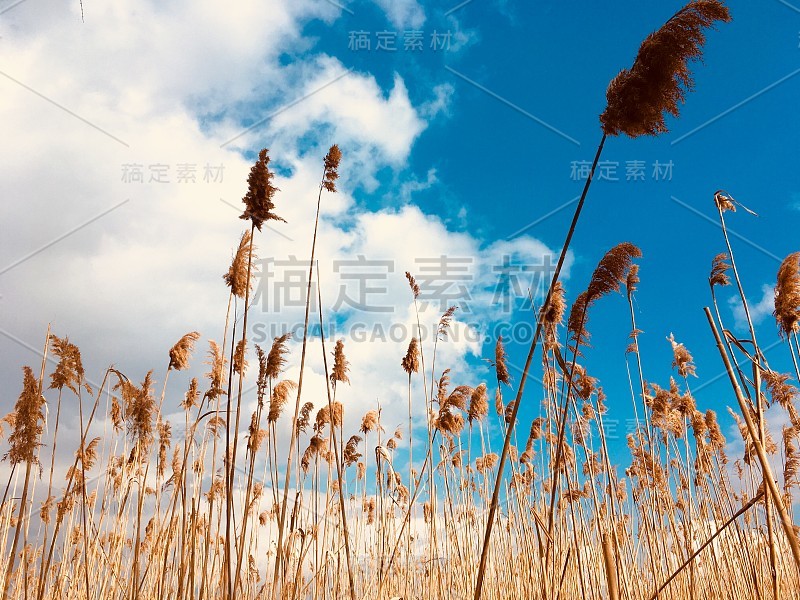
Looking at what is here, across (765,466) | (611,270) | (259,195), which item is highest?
(259,195)

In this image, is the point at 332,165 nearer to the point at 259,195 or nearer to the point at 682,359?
the point at 259,195

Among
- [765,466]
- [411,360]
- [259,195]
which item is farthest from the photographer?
[411,360]

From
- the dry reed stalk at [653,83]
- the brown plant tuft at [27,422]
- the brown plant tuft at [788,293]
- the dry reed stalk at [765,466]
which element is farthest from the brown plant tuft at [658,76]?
the brown plant tuft at [27,422]

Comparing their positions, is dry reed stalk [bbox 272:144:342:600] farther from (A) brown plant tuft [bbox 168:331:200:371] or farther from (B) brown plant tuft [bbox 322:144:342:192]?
(A) brown plant tuft [bbox 168:331:200:371]

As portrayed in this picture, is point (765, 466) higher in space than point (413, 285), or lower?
lower

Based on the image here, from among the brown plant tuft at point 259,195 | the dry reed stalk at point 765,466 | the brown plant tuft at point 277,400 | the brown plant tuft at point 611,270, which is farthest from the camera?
the brown plant tuft at point 277,400

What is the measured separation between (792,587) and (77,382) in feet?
27.7

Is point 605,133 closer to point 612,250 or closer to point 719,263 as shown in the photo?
point 612,250

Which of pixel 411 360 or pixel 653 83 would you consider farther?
pixel 411 360

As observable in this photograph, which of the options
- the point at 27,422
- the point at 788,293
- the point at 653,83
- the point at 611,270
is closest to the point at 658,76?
the point at 653,83

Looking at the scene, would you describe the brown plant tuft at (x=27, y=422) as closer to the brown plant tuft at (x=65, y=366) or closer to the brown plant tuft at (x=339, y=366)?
the brown plant tuft at (x=65, y=366)

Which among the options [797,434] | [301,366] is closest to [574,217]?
[301,366]

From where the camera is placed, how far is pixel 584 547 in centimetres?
470

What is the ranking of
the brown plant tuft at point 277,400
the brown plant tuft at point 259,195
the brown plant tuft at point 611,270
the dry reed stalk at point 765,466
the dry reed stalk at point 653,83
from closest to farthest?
the dry reed stalk at point 765,466, the dry reed stalk at point 653,83, the brown plant tuft at point 611,270, the brown plant tuft at point 259,195, the brown plant tuft at point 277,400
